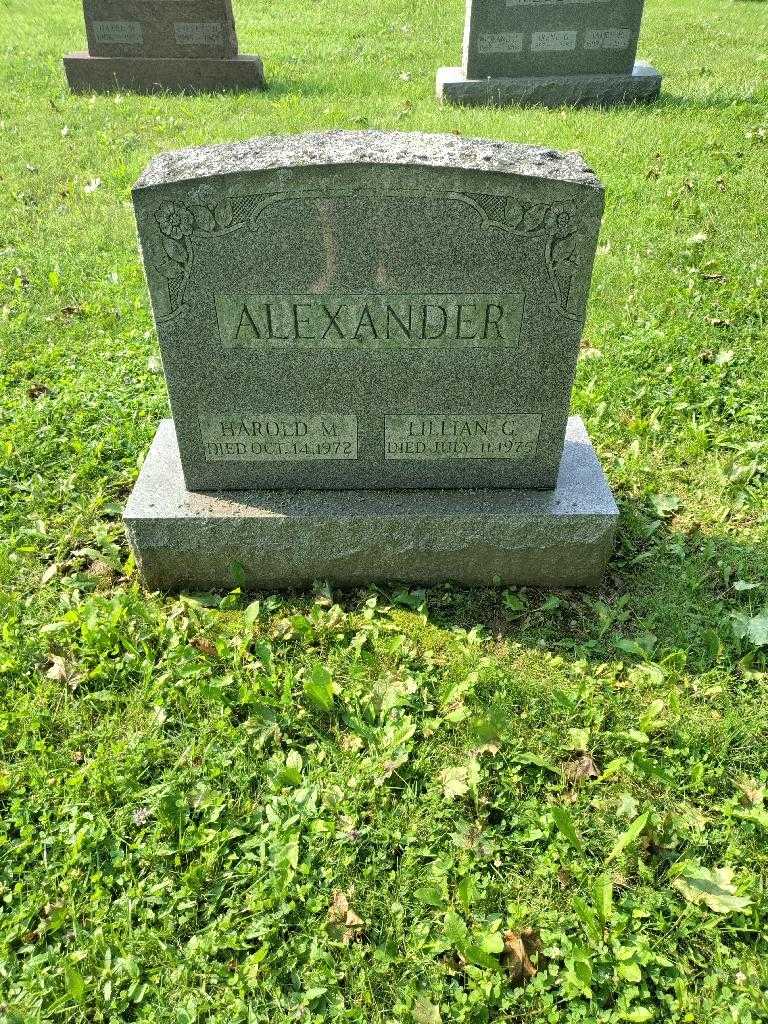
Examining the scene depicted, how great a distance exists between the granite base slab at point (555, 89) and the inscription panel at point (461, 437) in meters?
6.63

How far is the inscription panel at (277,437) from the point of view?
117 inches

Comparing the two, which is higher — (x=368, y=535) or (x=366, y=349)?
(x=366, y=349)

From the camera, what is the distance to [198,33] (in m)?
8.62

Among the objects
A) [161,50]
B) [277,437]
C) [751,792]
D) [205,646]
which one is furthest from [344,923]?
[161,50]

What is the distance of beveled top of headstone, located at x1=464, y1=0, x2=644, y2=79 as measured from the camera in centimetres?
800

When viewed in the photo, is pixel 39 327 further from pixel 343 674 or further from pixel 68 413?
pixel 343 674

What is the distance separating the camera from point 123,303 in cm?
515

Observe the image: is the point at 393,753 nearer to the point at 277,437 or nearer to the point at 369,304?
the point at 277,437

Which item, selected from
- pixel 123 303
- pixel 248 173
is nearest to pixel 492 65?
pixel 123 303

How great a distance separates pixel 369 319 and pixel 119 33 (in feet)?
25.9

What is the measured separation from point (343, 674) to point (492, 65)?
7643mm

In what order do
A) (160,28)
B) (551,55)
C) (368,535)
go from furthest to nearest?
(160,28) < (551,55) < (368,535)

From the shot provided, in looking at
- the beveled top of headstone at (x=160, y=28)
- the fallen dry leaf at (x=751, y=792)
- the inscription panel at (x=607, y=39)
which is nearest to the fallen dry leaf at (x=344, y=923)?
the fallen dry leaf at (x=751, y=792)

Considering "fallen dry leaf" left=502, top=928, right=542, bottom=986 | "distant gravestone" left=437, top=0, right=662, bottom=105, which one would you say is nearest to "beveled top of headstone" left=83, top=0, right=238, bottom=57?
"distant gravestone" left=437, top=0, right=662, bottom=105
